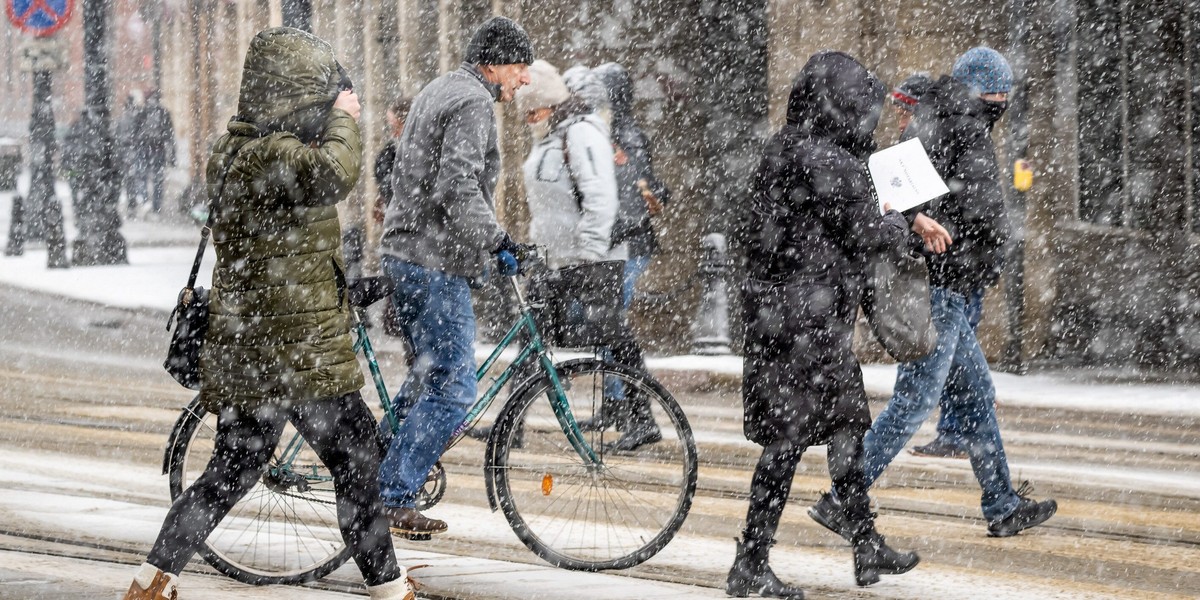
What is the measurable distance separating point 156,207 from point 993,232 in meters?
25.3

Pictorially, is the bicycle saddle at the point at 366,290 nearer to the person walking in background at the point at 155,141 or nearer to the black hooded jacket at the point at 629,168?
the black hooded jacket at the point at 629,168

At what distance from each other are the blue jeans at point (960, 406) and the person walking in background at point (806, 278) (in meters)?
1.04

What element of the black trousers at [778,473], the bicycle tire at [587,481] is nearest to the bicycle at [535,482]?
the bicycle tire at [587,481]

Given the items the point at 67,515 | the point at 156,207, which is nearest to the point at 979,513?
the point at 67,515

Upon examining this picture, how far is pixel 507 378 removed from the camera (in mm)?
6250

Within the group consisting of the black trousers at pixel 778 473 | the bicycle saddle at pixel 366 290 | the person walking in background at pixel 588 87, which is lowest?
the black trousers at pixel 778 473

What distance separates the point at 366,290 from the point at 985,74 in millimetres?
2933

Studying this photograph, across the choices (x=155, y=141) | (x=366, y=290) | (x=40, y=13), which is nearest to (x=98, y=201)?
(x=40, y=13)

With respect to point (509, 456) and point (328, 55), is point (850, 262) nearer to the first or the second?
point (509, 456)

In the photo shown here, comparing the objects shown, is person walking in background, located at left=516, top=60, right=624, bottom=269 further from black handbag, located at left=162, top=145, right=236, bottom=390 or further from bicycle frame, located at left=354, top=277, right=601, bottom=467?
black handbag, located at left=162, top=145, right=236, bottom=390

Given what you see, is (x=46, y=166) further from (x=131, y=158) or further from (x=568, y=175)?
(x=568, y=175)

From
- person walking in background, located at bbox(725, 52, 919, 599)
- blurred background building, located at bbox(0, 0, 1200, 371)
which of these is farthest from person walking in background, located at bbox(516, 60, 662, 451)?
blurred background building, located at bbox(0, 0, 1200, 371)

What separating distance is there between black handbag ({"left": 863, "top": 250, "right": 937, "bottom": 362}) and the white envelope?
19 centimetres

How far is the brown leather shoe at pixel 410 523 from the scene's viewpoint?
589 cm
